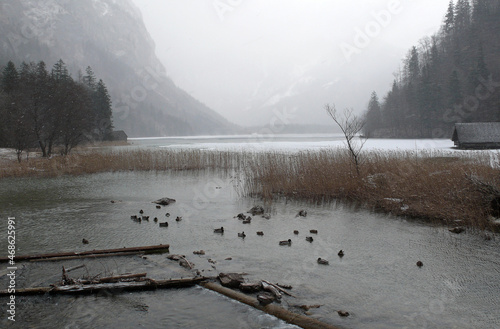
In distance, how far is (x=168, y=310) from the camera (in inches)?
195

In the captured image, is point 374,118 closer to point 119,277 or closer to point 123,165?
point 123,165

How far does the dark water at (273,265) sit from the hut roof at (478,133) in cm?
3024

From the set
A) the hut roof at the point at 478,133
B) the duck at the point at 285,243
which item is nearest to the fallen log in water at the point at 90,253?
the duck at the point at 285,243

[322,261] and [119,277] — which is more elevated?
[119,277]

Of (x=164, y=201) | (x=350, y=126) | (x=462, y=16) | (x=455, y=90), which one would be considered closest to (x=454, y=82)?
(x=455, y=90)

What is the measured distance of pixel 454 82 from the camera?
5694 cm

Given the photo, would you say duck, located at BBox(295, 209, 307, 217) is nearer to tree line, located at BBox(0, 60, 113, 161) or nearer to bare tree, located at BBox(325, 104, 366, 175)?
bare tree, located at BBox(325, 104, 366, 175)

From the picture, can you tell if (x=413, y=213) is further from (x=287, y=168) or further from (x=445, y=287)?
(x=287, y=168)

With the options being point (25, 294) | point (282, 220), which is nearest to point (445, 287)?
point (282, 220)

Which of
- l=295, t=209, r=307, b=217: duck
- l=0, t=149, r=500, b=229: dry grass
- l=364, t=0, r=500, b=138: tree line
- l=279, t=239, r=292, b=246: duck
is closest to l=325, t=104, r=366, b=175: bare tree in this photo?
l=0, t=149, r=500, b=229: dry grass

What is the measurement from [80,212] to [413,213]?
1152 cm

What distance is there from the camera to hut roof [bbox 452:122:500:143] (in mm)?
34844

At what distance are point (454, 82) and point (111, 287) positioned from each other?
6561cm

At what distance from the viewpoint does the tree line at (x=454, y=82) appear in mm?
52875
